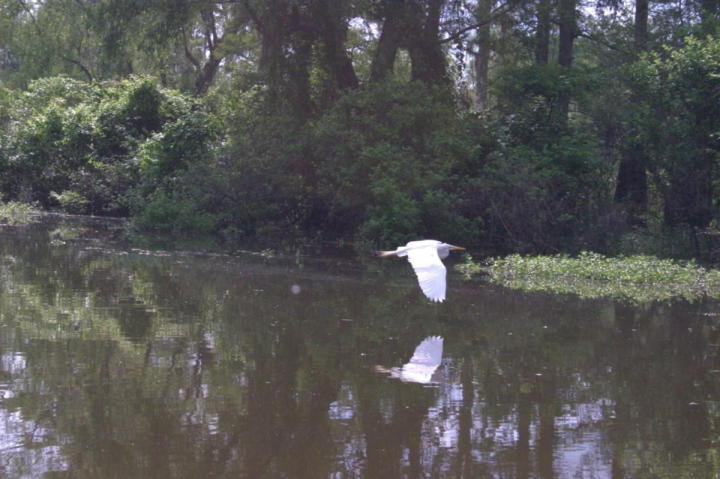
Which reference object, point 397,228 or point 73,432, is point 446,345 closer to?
point 73,432

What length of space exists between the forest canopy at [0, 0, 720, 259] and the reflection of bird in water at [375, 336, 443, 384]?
844cm

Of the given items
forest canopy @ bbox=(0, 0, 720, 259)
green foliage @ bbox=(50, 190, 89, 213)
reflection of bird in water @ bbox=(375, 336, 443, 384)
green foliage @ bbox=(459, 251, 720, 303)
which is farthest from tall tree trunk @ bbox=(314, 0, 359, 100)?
reflection of bird in water @ bbox=(375, 336, 443, 384)

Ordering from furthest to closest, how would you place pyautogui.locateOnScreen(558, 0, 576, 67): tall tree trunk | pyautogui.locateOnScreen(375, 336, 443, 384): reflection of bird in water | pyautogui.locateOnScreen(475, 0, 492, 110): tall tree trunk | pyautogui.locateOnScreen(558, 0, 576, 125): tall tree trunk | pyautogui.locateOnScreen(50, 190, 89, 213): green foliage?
1. pyautogui.locateOnScreen(50, 190, 89, 213): green foliage
2. pyautogui.locateOnScreen(475, 0, 492, 110): tall tree trunk
3. pyautogui.locateOnScreen(558, 0, 576, 67): tall tree trunk
4. pyautogui.locateOnScreen(558, 0, 576, 125): tall tree trunk
5. pyautogui.locateOnScreen(375, 336, 443, 384): reflection of bird in water

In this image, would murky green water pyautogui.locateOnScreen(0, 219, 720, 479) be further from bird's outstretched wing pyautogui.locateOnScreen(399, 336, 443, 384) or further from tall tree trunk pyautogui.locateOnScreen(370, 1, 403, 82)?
tall tree trunk pyautogui.locateOnScreen(370, 1, 403, 82)

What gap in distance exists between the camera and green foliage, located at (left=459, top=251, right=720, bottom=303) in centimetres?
1159

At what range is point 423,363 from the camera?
24.0 feet

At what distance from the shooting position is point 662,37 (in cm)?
2017

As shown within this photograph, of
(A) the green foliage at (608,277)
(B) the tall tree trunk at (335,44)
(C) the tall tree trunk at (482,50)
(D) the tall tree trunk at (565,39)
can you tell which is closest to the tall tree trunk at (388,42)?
(B) the tall tree trunk at (335,44)

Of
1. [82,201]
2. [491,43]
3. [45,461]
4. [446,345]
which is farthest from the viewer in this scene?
[82,201]

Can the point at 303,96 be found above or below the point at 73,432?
above

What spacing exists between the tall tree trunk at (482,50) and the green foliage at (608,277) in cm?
850

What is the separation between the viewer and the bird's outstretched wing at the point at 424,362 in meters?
6.80

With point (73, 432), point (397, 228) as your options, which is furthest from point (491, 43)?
point (73, 432)

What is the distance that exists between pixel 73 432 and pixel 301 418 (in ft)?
4.71
